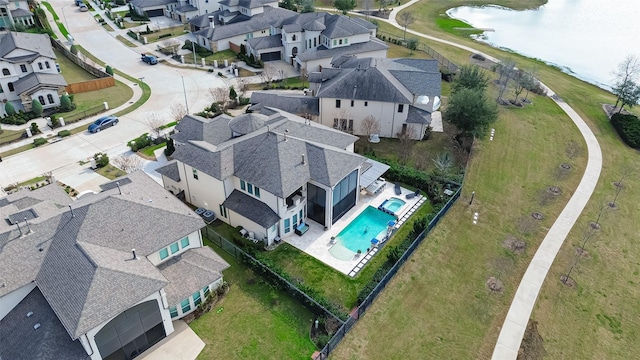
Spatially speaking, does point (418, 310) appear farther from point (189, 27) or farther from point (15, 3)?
point (15, 3)

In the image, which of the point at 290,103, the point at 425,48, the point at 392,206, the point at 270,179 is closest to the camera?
→ the point at 270,179

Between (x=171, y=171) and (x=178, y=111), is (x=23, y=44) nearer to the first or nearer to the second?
(x=178, y=111)

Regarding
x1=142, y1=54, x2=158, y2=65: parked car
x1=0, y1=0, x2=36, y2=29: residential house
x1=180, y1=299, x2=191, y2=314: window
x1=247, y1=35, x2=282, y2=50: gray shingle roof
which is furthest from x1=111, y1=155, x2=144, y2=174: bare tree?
x1=0, y1=0, x2=36, y2=29: residential house

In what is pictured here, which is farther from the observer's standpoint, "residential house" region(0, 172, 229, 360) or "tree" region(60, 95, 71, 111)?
"tree" region(60, 95, 71, 111)

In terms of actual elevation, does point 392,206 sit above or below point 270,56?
below

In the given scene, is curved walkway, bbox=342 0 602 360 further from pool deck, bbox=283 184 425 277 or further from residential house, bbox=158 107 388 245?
residential house, bbox=158 107 388 245

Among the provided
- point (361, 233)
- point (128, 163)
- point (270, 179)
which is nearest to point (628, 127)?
point (361, 233)
